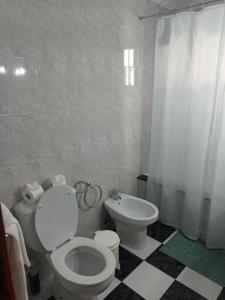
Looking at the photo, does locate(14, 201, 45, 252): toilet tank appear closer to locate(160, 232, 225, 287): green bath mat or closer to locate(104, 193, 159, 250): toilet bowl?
locate(104, 193, 159, 250): toilet bowl

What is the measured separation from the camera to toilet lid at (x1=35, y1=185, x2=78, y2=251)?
150 centimetres

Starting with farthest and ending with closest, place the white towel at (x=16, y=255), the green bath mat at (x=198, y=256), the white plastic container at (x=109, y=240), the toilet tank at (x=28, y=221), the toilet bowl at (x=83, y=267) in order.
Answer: the green bath mat at (x=198, y=256), the white plastic container at (x=109, y=240), the toilet tank at (x=28, y=221), the toilet bowl at (x=83, y=267), the white towel at (x=16, y=255)

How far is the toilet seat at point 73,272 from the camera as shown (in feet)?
4.40

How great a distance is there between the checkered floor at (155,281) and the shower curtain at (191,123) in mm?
455

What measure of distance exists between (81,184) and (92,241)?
496 millimetres

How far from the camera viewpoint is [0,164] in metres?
1.41

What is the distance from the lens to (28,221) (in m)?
1.46

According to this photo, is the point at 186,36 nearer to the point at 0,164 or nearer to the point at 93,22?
the point at 93,22

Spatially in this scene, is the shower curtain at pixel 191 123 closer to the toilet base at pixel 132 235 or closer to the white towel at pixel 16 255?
the toilet base at pixel 132 235

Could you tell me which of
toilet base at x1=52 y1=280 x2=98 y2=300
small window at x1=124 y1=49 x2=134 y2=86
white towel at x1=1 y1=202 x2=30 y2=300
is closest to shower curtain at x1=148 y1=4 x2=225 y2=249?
small window at x1=124 y1=49 x2=134 y2=86

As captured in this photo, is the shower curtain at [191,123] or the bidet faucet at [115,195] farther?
the bidet faucet at [115,195]

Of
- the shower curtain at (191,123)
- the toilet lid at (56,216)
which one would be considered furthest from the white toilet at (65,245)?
the shower curtain at (191,123)

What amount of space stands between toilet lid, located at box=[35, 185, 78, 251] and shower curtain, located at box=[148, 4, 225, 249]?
1.12m

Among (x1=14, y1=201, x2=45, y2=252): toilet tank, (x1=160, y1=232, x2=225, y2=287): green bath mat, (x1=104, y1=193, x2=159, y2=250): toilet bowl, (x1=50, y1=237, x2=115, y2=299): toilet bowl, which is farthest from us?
(x1=104, y1=193, x2=159, y2=250): toilet bowl
